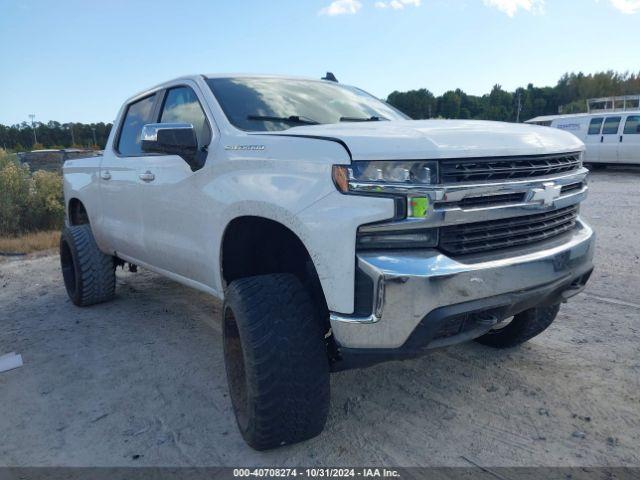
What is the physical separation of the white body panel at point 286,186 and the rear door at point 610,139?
1531cm

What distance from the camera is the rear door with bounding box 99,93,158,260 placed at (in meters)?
4.07

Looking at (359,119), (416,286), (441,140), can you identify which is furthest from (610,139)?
(416,286)

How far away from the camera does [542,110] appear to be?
57156mm

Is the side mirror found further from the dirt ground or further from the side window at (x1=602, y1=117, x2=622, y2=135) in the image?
the side window at (x1=602, y1=117, x2=622, y2=135)

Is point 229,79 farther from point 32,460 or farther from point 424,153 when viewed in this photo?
point 32,460

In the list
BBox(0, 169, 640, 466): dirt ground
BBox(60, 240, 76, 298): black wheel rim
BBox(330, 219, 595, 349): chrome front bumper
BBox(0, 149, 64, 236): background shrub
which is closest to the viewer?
BBox(330, 219, 595, 349): chrome front bumper

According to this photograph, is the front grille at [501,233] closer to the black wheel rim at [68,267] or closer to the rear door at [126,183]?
the rear door at [126,183]

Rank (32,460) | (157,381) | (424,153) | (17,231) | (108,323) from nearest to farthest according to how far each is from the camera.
Result: (424,153)
(32,460)
(157,381)
(108,323)
(17,231)

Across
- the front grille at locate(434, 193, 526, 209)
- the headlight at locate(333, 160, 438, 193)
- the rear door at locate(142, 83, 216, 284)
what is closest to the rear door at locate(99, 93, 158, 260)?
the rear door at locate(142, 83, 216, 284)

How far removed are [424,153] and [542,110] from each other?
201ft

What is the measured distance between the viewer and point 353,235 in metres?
2.14

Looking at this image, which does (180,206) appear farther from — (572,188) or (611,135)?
(611,135)

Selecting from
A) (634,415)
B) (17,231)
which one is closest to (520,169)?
(634,415)

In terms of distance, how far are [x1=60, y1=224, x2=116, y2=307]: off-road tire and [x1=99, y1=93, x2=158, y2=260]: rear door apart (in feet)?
0.80
